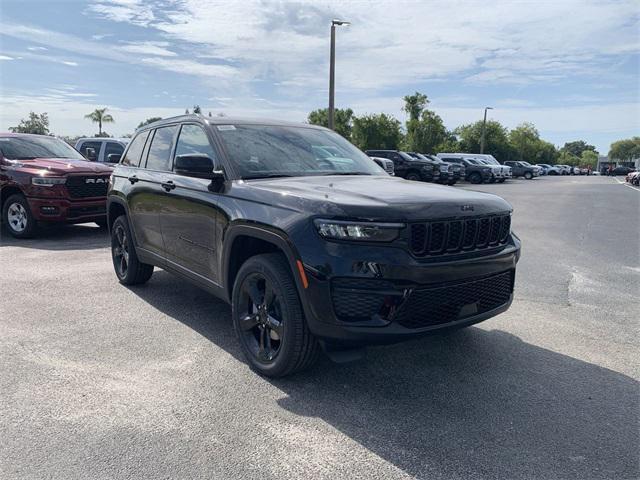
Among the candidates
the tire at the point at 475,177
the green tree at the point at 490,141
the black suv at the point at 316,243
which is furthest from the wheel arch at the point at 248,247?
the green tree at the point at 490,141

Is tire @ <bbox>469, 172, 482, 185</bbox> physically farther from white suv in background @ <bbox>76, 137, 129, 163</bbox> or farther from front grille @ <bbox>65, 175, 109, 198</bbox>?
front grille @ <bbox>65, 175, 109, 198</bbox>

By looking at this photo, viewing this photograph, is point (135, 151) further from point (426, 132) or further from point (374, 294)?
point (426, 132)

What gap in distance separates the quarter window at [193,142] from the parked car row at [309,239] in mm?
19

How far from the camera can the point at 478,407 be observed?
3.15 meters

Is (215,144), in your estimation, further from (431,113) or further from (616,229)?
(431,113)

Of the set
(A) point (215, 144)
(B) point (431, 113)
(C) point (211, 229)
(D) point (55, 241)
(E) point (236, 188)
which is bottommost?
(D) point (55, 241)

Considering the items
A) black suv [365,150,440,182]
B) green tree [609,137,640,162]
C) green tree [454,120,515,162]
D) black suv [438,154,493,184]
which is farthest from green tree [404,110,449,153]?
green tree [609,137,640,162]

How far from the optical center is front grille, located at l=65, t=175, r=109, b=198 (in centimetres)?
898

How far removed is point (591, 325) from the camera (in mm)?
4742

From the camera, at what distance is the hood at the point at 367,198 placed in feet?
9.68

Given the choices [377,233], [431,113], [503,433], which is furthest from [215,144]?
[431,113]

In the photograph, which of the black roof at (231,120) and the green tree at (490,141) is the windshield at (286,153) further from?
the green tree at (490,141)

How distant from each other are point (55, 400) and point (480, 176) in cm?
3434

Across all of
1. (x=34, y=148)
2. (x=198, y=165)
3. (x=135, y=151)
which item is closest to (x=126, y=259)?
(x=135, y=151)
